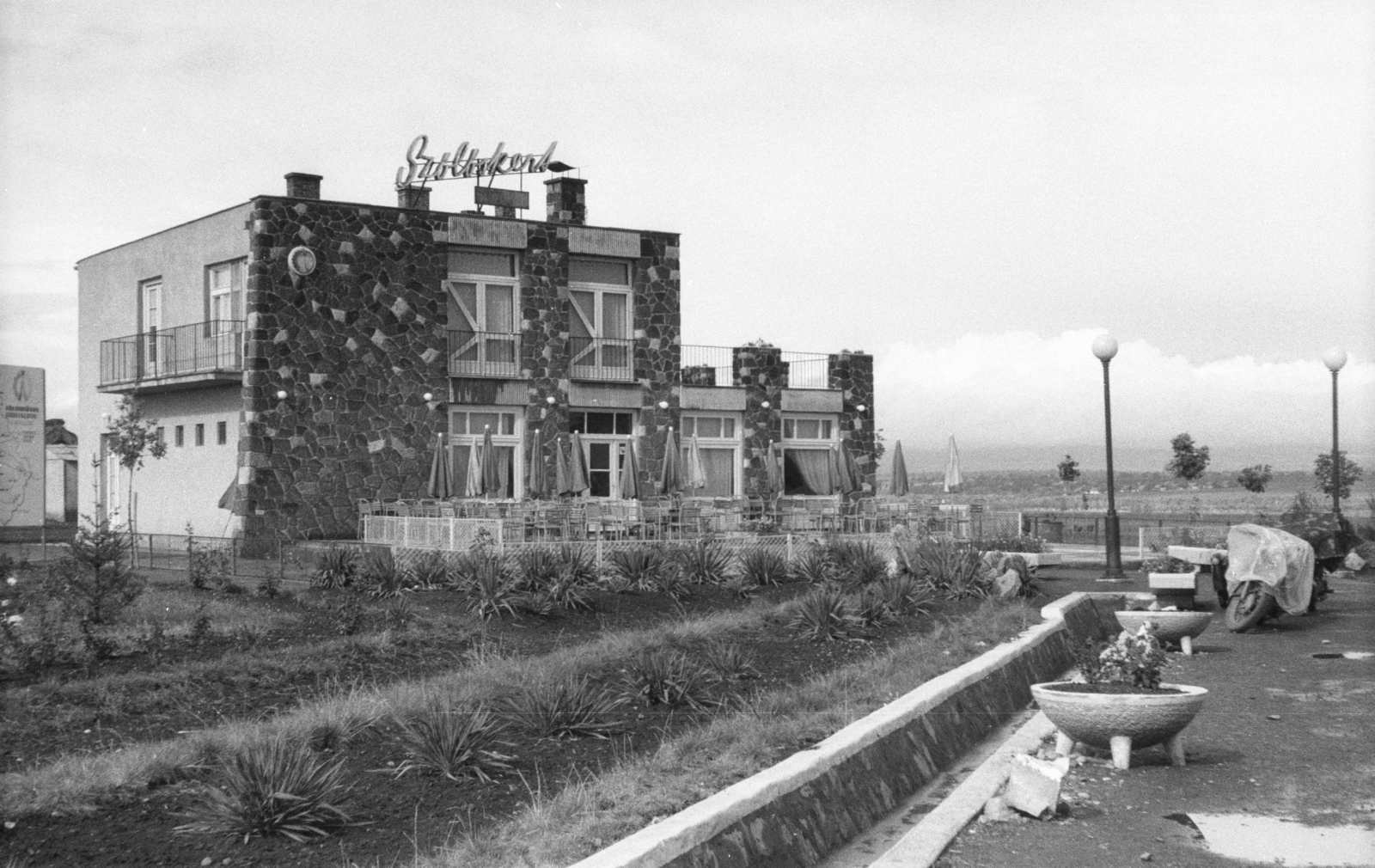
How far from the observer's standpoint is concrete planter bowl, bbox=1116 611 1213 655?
14.9 metres

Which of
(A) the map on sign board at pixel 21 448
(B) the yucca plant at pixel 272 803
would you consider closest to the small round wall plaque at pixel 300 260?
(A) the map on sign board at pixel 21 448

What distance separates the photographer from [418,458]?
32.1 metres

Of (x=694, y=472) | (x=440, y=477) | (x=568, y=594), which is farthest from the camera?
(x=694, y=472)

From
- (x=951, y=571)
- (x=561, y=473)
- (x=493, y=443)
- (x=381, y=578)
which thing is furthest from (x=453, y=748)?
(x=493, y=443)

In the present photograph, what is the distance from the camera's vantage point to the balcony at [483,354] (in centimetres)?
3278

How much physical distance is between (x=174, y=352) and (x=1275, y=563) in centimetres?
2491

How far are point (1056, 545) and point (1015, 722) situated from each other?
81.4 feet

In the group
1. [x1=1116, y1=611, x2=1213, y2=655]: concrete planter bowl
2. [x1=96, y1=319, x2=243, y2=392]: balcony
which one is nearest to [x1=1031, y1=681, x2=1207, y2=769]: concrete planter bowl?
[x1=1116, y1=611, x2=1213, y2=655]: concrete planter bowl

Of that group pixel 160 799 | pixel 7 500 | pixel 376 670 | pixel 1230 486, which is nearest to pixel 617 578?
pixel 376 670

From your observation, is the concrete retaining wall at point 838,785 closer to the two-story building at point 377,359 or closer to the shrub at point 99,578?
the shrub at point 99,578

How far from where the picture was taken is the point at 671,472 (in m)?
32.3

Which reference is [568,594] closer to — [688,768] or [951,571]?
[951,571]

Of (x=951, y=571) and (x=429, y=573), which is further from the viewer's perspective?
(x=951, y=571)

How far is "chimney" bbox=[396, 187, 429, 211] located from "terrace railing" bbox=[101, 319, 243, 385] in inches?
219
